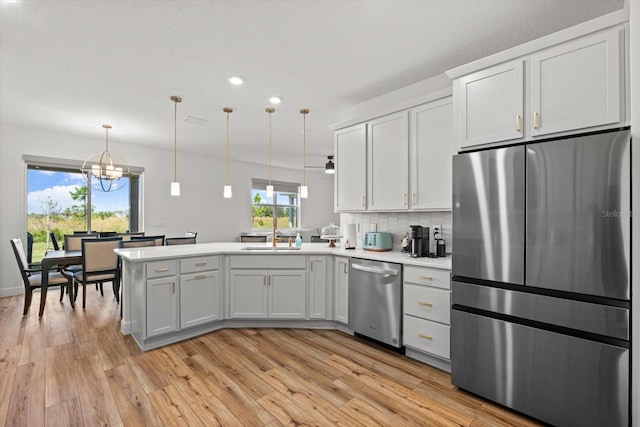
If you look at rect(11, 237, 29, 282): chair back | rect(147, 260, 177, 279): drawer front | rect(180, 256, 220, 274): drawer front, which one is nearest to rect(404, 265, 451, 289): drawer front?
rect(180, 256, 220, 274): drawer front

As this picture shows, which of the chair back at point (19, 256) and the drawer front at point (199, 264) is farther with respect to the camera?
the chair back at point (19, 256)

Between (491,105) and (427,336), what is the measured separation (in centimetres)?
176

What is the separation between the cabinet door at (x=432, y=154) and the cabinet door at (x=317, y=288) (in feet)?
3.67

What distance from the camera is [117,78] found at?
3.00 meters

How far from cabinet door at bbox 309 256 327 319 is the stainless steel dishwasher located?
1.01 feet

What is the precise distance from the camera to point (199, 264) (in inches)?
119

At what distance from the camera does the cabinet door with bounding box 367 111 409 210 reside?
118 inches

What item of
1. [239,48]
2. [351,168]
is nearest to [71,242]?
[239,48]

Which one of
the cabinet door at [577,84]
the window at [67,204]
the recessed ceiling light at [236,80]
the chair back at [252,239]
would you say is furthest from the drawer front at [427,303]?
the window at [67,204]

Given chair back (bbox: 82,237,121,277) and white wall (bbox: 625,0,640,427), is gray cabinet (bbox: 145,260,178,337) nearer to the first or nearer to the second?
chair back (bbox: 82,237,121,277)

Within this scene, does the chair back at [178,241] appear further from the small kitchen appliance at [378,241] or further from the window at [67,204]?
the small kitchen appliance at [378,241]

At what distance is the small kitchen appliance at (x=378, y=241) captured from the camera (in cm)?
325

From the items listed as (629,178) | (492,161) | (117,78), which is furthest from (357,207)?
(117,78)

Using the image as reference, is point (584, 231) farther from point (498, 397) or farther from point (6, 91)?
point (6, 91)
